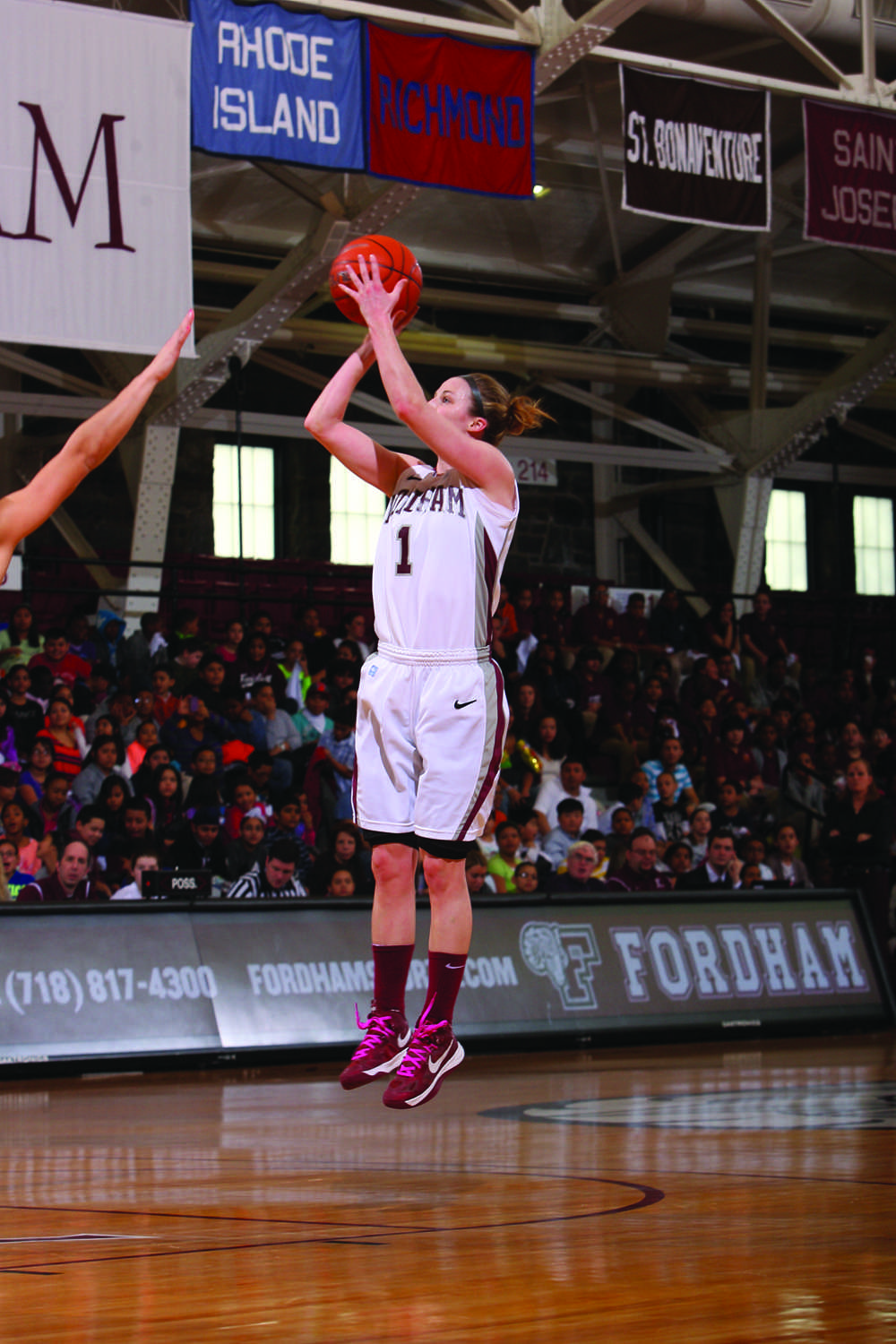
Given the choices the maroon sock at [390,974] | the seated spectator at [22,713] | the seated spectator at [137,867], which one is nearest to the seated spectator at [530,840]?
the seated spectator at [137,867]

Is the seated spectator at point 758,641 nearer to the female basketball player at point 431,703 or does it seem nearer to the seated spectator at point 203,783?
the seated spectator at point 203,783

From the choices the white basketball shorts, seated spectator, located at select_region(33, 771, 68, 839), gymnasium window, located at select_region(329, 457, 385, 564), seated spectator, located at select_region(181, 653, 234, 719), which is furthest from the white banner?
gymnasium window, located at select_region(329, 457, 385, 564)

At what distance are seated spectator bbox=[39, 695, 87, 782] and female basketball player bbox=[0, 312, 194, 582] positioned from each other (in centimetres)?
759

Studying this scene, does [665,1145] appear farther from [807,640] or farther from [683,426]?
[683,426]

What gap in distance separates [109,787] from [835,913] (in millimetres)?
4975

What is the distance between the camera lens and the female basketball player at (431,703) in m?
4.96

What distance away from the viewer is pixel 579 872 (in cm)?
1159

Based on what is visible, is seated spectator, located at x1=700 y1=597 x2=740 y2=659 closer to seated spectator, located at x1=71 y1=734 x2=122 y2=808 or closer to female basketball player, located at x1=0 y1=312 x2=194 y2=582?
seated spectator, located at x1=71 y1=734 x2=122 y2=808

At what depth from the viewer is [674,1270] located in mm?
3035

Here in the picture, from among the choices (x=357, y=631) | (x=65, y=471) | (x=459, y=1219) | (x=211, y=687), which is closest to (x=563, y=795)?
(x=357, y=631)

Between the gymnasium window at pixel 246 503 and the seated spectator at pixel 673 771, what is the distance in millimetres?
6955

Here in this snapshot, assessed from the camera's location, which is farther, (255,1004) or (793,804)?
(793,804)

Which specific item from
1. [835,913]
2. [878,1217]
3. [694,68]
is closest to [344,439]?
[878,1217]

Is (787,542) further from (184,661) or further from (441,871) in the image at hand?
(441,871)
